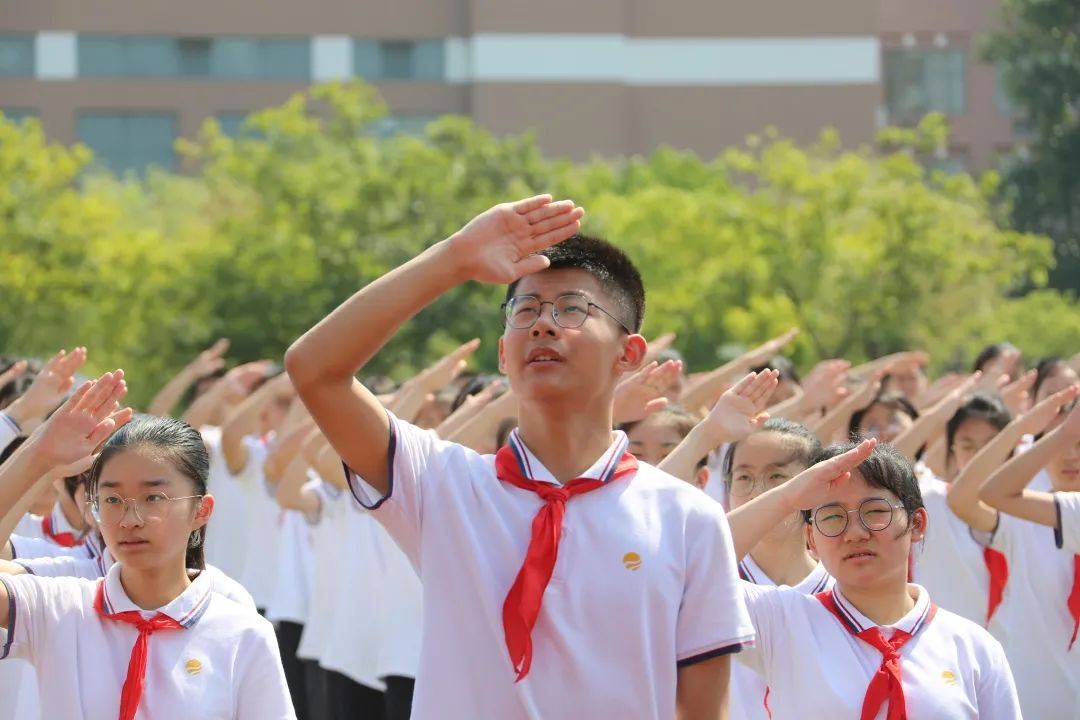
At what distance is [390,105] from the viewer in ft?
173

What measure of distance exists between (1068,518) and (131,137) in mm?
50067

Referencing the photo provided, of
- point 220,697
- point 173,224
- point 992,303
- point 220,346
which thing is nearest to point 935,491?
point 220,697

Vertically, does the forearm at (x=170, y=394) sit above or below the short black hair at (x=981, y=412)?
below

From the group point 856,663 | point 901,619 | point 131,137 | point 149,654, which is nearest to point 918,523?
point 901,619

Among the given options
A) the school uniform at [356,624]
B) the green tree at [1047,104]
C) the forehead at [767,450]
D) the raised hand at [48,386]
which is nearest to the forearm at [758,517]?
the forehead at [767,450]

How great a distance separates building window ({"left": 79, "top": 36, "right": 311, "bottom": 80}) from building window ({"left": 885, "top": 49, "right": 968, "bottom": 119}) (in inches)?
776

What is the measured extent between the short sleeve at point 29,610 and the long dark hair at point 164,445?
0.31 meters

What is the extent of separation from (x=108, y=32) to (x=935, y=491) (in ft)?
160

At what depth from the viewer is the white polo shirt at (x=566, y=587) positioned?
329 centimetres

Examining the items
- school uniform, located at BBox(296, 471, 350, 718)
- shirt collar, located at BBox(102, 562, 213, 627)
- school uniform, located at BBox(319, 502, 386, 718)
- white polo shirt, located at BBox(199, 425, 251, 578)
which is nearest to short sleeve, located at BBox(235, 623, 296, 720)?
shirt collar, located at BBox(102, 562, 213, 627)

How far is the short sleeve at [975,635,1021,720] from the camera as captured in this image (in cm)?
423

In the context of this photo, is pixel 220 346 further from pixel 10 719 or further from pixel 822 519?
pixel 822 519

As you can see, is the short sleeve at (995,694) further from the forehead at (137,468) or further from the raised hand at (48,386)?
the raised hand at (48,386)

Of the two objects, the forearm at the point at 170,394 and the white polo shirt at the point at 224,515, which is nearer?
the forearm at the point at 170,394
